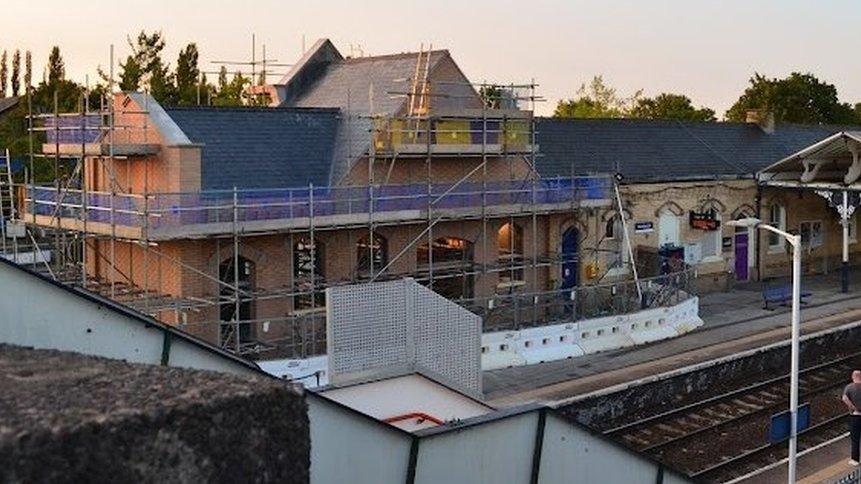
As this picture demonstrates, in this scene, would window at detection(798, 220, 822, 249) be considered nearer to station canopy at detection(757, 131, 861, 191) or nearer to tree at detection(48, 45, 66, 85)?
station canopy at detection(757, 131, 861, 191)

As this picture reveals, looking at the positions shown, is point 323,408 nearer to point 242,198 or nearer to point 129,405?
point 129,405

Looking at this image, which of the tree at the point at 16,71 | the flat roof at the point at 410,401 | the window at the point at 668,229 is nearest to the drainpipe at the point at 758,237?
the window at the point at 668,229

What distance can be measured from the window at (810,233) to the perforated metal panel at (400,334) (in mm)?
31367

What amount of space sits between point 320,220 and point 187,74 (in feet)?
119

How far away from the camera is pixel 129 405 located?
4461mm

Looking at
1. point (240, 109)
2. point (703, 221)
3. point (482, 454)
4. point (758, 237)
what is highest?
point (240, 109)

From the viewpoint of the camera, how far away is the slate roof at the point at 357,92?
96.3 feet

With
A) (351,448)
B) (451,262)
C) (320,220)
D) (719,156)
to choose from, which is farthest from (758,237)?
(351,448)

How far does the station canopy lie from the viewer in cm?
3891

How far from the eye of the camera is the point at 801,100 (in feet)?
296

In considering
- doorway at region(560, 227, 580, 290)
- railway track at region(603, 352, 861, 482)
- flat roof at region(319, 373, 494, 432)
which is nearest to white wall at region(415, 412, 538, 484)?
flat roof at region(319, 373, 494, 432)

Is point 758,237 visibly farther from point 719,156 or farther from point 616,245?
point 616,245

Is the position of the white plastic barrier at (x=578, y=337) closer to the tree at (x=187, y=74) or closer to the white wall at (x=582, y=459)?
the white wall at (x=582, y=459)

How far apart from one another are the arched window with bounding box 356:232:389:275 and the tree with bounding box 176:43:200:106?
28.1 metres
